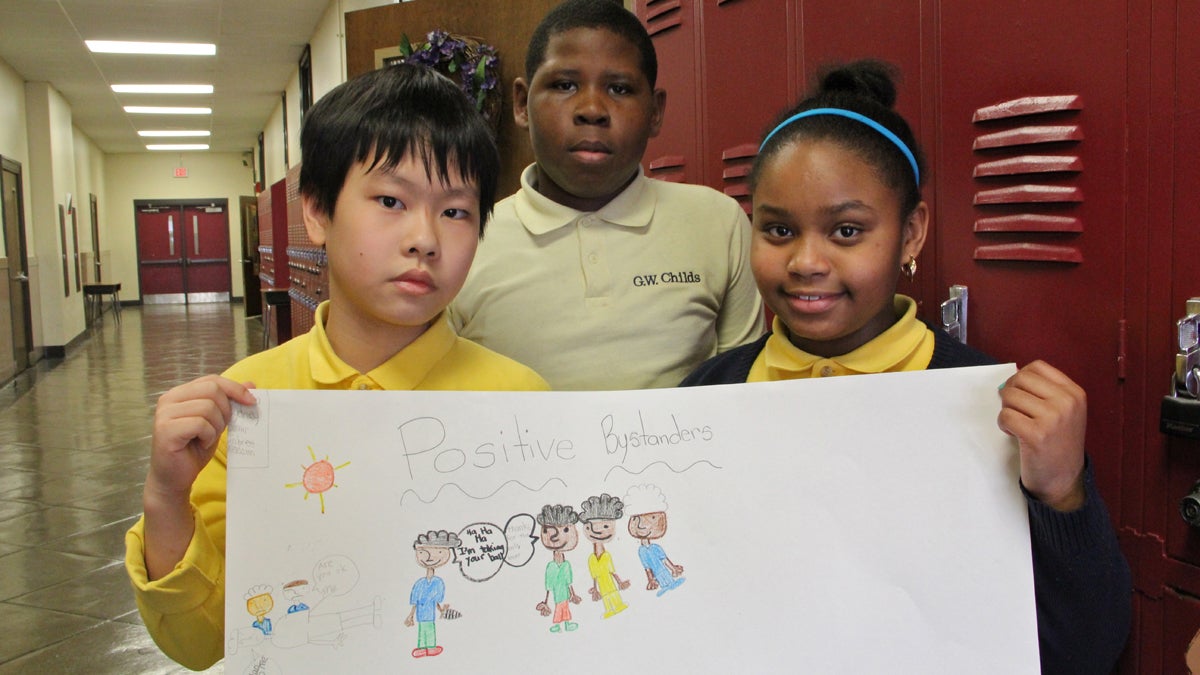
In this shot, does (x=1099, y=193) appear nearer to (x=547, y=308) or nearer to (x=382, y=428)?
(x=547, y=308)

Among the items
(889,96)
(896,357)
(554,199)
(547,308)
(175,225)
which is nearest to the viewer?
(896,357)

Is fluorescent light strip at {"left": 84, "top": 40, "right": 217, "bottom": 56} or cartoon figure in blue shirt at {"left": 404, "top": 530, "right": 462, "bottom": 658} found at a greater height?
fluorescent light strip at {"left": 84, "top": 40, "right": 217, "bottom": 56}

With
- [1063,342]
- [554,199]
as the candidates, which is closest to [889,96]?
[1063,342]

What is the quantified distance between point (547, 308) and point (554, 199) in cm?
22

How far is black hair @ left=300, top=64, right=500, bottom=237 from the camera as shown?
104 centimetres

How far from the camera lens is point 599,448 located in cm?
96

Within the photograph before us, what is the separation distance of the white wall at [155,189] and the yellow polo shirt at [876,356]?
59.1 feet

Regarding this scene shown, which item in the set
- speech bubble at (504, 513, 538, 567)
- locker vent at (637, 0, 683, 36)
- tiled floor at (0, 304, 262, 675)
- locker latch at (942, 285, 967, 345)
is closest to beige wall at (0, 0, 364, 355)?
tiled floor at (0, 304, 262, 675)

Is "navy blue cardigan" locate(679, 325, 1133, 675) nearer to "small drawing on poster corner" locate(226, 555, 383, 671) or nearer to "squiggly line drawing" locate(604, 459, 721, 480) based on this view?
"squiggly line drawing" locate(604, 459, 721, 480)

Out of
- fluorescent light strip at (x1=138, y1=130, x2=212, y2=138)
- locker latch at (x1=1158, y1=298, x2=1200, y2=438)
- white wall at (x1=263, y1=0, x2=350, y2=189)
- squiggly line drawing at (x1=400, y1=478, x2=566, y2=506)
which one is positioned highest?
fluorescent light strip at (x1=138, y1=130, x2=212, y2=138)

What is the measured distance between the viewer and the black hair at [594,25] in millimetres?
1466

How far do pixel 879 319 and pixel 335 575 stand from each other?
722mm

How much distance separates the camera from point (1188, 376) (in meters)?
1.05

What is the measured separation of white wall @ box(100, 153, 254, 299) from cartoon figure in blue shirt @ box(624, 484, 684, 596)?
59.5 feet
